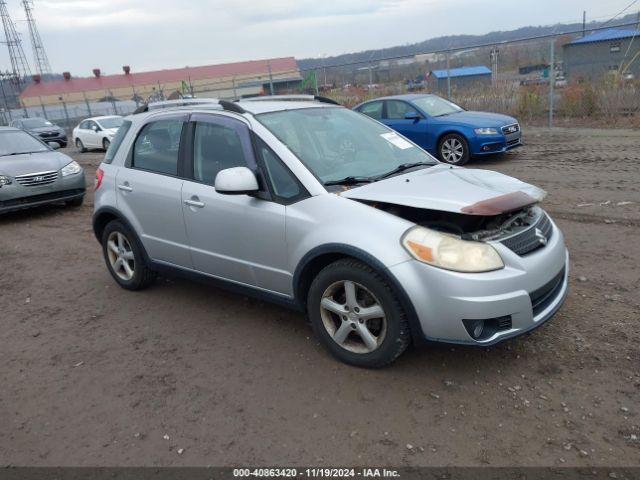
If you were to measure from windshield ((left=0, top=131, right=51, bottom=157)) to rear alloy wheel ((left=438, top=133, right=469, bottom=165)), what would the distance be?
310 inches

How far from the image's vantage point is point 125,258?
5305mm

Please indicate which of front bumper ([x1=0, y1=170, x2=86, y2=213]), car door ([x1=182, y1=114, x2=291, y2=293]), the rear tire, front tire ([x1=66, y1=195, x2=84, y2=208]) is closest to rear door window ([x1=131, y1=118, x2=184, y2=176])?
car door ([x1=182, y1=114, x2=291, y2=293])

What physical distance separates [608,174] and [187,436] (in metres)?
8.30

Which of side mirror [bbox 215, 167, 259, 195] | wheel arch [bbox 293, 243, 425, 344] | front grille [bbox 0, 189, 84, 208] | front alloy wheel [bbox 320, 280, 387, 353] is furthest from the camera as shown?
front grille [bbox 0, 189, 84, 208]

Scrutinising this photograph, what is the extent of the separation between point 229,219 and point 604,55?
63.2 ft

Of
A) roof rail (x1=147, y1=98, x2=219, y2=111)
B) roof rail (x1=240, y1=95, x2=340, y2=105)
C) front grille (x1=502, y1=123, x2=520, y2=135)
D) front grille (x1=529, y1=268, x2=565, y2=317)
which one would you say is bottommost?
front grille (x1=502, y1=123, x2=520, y2=135)

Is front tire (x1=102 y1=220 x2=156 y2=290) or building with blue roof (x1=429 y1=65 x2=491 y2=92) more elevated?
building with blue roof (x1=429 y1=65 x2=491 y2=92)

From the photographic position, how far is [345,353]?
3.59 metres

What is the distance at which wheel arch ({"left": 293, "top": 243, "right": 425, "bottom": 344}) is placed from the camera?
3174 mm

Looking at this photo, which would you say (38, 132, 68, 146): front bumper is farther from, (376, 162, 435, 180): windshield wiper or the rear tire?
(376, 162, 435, 180): windshield wiper

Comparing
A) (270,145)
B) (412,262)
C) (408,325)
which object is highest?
(270,145)

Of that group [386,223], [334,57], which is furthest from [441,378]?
[334,57]

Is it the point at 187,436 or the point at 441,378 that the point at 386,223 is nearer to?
the point at 441,378

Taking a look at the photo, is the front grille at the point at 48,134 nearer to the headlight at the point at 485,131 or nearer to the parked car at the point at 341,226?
the headlight at the point at 485,131
